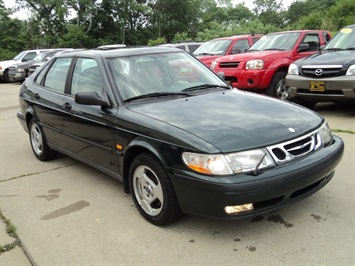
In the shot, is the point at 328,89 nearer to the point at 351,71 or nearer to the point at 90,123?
the point at 351,71

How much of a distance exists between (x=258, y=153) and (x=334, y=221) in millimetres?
992

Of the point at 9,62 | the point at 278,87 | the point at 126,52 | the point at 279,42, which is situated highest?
the point at 126,52

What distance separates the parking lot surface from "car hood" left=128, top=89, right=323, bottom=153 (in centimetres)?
75

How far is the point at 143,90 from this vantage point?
3.58m

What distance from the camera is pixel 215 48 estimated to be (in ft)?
35.7

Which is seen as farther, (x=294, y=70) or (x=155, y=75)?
(x=294, y=70)

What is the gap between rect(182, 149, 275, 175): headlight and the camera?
2.60 m

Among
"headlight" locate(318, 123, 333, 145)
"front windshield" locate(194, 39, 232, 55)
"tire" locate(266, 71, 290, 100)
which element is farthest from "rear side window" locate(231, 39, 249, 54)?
"headlight" locate(318, 123, 333, 145)

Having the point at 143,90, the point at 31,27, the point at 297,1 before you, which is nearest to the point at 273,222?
the point at 143,90

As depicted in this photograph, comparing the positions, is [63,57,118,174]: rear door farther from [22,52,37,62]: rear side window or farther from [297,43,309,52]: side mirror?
[22,52,37,62]: rear side window

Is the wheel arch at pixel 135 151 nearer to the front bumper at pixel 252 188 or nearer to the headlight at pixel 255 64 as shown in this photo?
the front bumper at pixel 252 188

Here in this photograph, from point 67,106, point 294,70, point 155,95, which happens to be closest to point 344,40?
point 294,70

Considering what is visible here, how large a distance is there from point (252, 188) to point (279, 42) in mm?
6754

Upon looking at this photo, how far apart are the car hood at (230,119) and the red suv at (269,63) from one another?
4.11 metres
